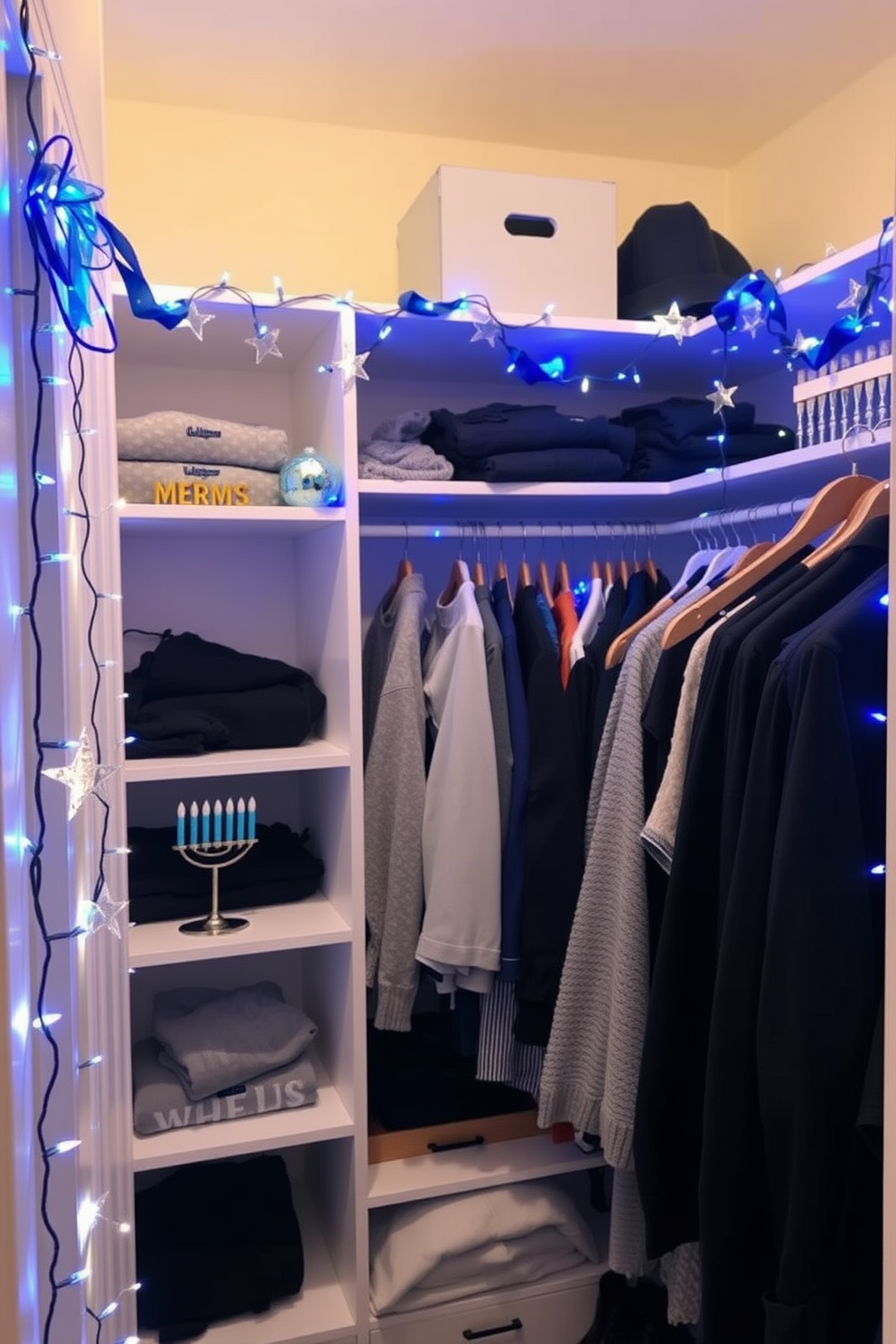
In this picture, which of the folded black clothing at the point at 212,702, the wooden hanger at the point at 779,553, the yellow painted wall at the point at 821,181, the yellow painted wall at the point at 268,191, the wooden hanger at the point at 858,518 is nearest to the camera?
the wooden hanger at the point at 858,518

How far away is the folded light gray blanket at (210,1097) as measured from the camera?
175 centimetres

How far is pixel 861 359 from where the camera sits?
162 cm

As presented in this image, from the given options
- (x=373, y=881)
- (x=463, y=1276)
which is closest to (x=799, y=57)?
(x=373, y=881)

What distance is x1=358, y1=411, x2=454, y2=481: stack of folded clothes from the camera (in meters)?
1.85

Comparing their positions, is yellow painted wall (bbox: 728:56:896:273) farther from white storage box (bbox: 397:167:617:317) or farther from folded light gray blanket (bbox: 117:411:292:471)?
folded light gray blanket (bbox: 117:411:292:471)

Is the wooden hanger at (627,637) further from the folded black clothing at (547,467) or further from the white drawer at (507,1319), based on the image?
the white drawer at (507,1319)

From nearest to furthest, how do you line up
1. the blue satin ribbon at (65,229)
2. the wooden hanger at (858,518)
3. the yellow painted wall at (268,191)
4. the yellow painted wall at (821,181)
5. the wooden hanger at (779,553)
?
the blue satin ribbon at (65,229) → the wooden hanger at (858,518) → the wooden hanger at (779,553) → the yellow painted wall at (821,181) → the yellow painted wall at (268,191)

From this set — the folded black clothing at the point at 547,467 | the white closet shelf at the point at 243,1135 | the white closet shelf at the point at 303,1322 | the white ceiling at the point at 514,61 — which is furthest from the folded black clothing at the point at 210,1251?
the white ceiling at the point at 514,61

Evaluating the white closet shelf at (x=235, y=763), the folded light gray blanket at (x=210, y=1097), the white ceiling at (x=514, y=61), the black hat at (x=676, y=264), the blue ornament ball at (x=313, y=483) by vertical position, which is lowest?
the folded light gray blanket at (x=210, y=1097)

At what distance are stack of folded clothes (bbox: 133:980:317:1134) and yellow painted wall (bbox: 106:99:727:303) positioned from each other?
1.44 metres

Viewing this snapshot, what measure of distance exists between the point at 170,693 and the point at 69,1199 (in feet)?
3.58

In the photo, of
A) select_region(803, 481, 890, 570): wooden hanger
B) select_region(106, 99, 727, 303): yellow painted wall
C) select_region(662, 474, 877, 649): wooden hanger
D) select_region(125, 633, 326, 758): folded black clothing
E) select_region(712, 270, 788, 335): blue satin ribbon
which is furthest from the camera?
select_region(106, 99, 727, 303): yellow painted wall

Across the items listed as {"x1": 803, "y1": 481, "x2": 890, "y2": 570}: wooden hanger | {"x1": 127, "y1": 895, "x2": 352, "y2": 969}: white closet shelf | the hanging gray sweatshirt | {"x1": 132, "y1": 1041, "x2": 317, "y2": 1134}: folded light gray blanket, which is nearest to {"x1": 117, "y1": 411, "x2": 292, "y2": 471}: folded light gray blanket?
the hanging gray sweatshirt

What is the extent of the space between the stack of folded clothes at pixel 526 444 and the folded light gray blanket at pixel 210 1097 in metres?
1.15
